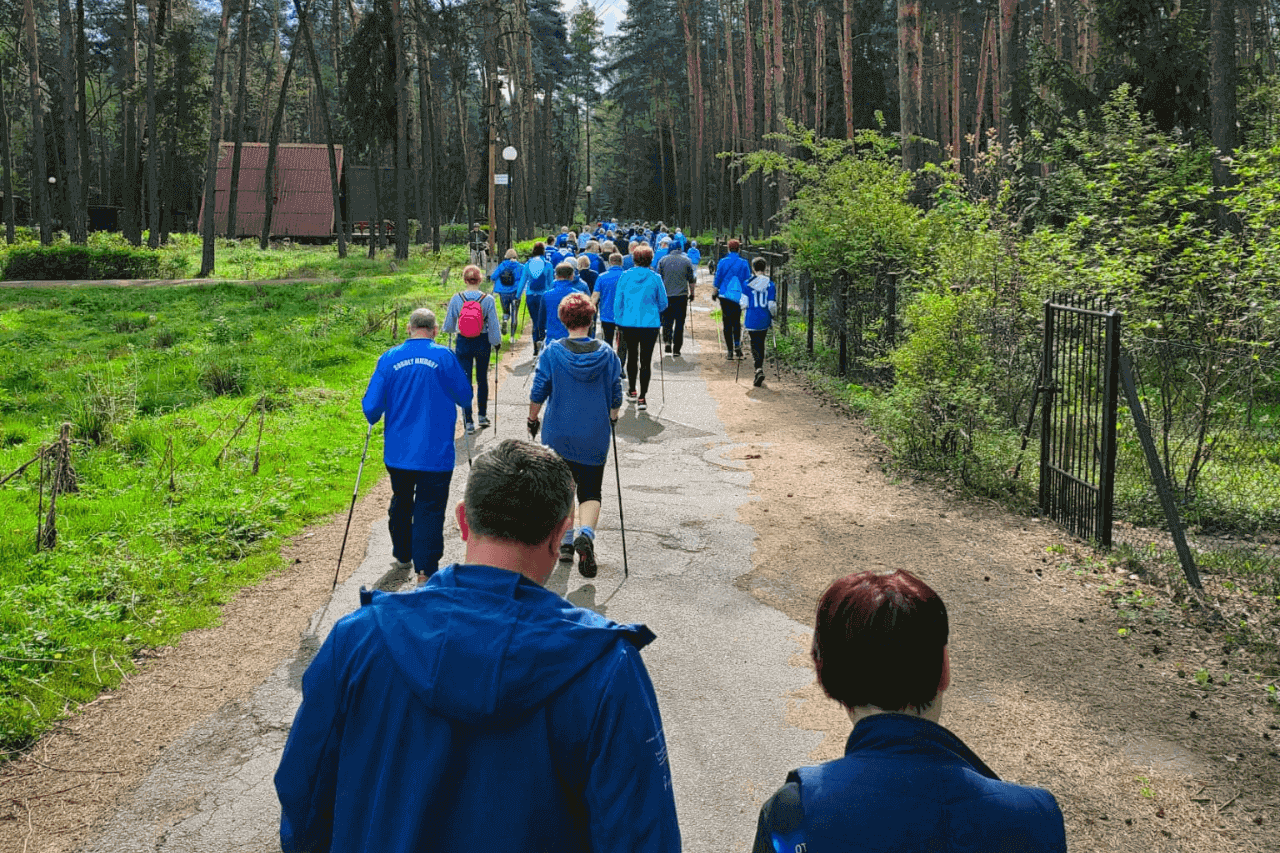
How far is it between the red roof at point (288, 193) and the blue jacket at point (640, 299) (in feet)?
161

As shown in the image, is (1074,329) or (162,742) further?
(1074,329)

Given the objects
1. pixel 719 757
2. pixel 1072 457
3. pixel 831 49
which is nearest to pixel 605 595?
pixel 719 757

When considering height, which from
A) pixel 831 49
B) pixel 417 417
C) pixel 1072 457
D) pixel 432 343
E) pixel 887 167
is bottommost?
pixel 1072 457

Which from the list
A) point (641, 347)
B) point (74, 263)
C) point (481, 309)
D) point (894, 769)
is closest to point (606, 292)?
point (641, 347)

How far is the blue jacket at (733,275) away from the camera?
57.5 feet

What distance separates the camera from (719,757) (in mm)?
4996

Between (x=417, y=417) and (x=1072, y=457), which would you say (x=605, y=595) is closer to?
(x=417, y=417)

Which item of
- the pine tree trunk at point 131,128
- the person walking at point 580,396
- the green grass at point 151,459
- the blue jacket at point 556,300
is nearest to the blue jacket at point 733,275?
the blue jacket at point 556,300

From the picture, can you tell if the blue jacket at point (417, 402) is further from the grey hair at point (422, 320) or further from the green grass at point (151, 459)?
the green grass at point (151, 459)

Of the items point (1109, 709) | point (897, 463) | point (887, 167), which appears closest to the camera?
point (1109, 709)

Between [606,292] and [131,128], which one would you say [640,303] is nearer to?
[606,292]

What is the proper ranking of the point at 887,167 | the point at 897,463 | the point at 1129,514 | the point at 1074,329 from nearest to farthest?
1. the point at 1074,329
2. the point at 1129,514
3. the point at 897,463
4. the point at 887,167

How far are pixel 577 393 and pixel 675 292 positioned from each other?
11960 millimetres

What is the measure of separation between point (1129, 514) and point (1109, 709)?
4.38 m
